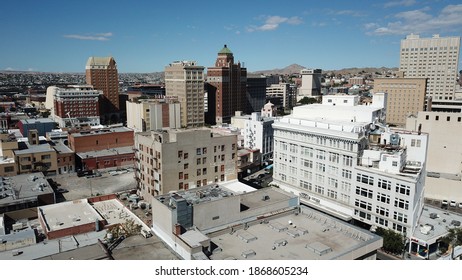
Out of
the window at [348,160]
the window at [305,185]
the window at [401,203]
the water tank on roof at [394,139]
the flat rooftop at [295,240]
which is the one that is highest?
the water tank on roof at [394,139]

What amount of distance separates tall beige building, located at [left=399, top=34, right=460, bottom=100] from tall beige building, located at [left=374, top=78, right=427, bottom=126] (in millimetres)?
12539

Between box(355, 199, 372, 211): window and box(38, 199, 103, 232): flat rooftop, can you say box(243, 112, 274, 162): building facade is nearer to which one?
box(355, 199, 372, 211): window

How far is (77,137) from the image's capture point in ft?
98.7

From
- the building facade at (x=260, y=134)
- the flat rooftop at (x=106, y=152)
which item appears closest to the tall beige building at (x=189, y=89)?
the flat rooftop at (x=106, y=152)

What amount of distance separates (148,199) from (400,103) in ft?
123

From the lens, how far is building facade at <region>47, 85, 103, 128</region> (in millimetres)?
45438

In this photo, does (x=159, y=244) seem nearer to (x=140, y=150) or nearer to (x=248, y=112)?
(x=140, y=150)

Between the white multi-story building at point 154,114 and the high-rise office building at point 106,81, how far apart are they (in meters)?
12.2

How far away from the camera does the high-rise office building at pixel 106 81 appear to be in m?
54.0

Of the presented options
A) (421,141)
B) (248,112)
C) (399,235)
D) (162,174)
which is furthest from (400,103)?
(162,174)

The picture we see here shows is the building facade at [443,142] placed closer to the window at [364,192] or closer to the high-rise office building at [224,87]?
the window at [364,192]

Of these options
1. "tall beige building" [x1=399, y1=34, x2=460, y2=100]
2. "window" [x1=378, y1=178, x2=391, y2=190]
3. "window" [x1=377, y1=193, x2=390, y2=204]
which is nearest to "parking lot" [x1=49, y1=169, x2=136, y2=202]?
"window" [x1=377, y1=193, x2=390, y2=204]

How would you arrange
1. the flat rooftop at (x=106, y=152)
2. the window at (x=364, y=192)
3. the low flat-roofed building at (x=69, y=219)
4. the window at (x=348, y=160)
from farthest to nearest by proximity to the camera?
the flat rooftop at (x=106, y=152), the window at (x=348, y=160), the window at (x=364, y=192), the low flat-roofed building at (x=69, y=219)

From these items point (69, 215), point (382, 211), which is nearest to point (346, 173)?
point (382, 211)
